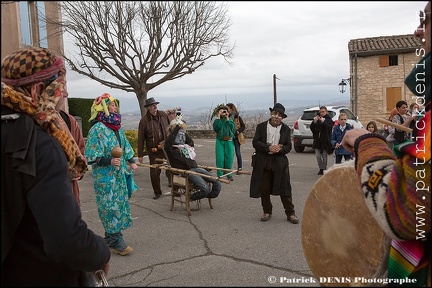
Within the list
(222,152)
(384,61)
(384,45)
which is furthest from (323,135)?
(384,45)

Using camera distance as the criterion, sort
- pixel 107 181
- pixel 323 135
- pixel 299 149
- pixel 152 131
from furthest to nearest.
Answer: pixel 299 149 → pixel 323 135 → pixel 152 131 → pixel 107 181

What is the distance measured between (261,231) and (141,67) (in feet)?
42.6

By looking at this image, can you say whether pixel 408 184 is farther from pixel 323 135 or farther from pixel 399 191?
pixel 323 135

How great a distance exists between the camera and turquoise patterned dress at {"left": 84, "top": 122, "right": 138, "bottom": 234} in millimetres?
4219

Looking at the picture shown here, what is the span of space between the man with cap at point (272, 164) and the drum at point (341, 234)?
364 cm

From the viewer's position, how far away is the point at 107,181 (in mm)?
4293

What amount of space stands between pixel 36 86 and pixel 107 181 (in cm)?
279

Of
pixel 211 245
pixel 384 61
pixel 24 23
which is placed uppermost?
pixel 384 61

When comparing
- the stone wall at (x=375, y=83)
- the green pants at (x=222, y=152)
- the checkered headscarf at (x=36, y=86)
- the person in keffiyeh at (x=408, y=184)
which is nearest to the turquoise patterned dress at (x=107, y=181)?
the checkered headscarf at (x=36, y=86)

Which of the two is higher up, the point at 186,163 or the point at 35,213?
the point at 35,213

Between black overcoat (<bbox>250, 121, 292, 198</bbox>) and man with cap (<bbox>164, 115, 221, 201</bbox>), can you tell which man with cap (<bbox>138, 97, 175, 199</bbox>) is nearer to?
man with cap (<bbox>164, 115, 221, 201</bbox>)

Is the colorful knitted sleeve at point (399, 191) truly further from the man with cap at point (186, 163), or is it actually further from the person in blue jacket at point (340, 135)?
the person in blue jacket at point (340, 135)

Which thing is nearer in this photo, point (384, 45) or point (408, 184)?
point (408, 184)

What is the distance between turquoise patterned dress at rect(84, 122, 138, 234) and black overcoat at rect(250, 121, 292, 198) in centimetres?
217
